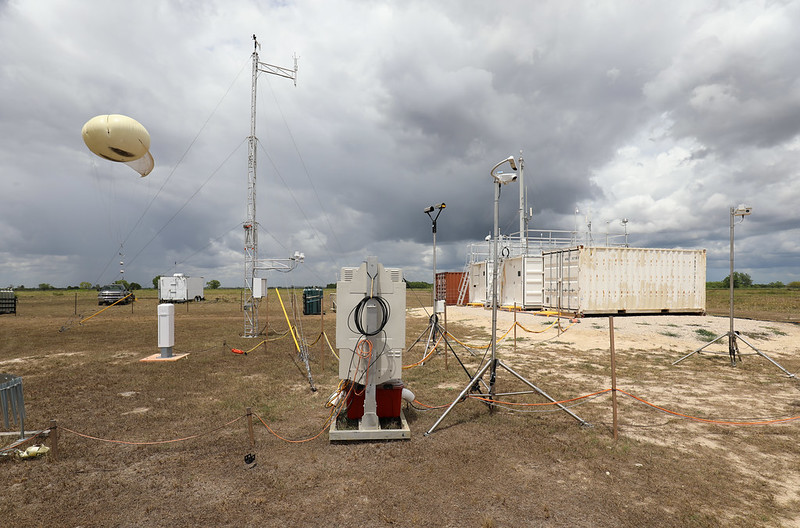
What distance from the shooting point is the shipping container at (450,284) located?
124ft

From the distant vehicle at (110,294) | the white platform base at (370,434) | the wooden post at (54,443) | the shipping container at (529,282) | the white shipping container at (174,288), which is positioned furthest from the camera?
the white shipping container at (174,288)

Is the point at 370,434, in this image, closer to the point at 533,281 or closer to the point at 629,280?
the point at 629,280

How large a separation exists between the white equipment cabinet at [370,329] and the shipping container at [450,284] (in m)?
30.9

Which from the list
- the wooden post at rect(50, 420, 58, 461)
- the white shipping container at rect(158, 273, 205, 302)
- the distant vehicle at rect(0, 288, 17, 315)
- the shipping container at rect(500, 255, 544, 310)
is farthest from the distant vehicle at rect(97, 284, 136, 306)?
the wooden post at rect(50, 420, 58, 461)

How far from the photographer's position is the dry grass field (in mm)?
4008

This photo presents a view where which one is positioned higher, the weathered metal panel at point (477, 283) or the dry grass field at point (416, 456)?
the weathered metal panel at point (477, 283)

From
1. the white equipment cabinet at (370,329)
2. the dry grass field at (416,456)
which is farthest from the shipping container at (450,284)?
the white equipment cabinet at (370,329)

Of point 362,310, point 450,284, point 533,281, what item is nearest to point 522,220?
point 533,281

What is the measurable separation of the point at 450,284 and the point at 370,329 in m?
33.5

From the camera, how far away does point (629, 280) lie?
2198 cm

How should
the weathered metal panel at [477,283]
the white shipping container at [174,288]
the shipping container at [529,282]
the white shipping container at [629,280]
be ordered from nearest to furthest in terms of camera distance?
1. the white shipping container at [629,280]
2. the shipping container at [529,282]
3. the weathered metal panel at [477,283]
4. the white shipping container at [174,288]

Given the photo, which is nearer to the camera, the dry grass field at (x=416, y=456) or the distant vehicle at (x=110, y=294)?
the dry grass field at (x=416, y=456)

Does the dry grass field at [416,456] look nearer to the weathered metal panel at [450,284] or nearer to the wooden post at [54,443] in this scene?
the wooden post at [54,443]

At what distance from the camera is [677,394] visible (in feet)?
27.1
